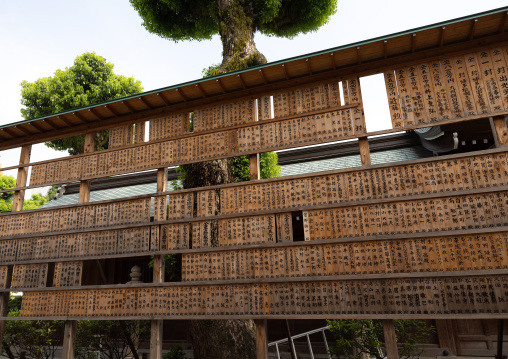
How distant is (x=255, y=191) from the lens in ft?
20.7

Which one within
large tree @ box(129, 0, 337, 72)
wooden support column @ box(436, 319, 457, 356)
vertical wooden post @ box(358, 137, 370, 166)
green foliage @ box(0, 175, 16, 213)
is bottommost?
wooden support column @ box(436, 319, 457, 356)

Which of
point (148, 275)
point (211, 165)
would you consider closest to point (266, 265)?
point (211, 165)

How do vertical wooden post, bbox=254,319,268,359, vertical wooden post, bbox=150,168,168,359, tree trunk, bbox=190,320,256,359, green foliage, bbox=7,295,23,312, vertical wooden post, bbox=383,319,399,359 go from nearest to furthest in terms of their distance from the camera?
1. vertical wooden post, bbox=383,319,399,359
2. vertical wooden post, bbox=254,319,268,359
3. vertical wooden post, bbox=150,168,168,359
4. tree trunk, bbox=190,320,256,359
5. green foliage, bbox=7,295,23,312

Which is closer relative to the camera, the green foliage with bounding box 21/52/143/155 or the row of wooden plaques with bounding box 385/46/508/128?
the row of wooden plaques with bounding box 385/46/508/128

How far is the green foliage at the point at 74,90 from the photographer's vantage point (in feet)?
58.0

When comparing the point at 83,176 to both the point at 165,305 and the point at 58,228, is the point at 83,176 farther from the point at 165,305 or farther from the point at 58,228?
the point at 165,305

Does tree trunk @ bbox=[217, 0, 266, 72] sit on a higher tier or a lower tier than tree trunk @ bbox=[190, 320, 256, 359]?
higher

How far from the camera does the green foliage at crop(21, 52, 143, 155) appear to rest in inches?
696

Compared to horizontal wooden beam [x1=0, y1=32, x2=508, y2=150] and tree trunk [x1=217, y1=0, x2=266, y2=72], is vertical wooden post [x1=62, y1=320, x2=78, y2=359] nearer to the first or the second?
horizontal wooden beam [x1=0, y1=32, x2=508, y2=150]

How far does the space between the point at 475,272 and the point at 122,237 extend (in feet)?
20.0

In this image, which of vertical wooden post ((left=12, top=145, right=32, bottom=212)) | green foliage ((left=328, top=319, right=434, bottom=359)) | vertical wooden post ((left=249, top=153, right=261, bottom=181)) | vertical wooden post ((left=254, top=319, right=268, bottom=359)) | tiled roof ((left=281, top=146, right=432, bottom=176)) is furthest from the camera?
tiled roof ((left=281, top=146, right=432, bottom=176))

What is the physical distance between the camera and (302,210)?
19.4 ft

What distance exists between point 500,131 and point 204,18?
11828mm

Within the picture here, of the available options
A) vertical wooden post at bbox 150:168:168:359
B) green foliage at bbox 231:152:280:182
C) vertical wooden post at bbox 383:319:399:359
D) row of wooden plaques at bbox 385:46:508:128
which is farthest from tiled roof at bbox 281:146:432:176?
vertical wooden post at bbox 383:319:399:359
